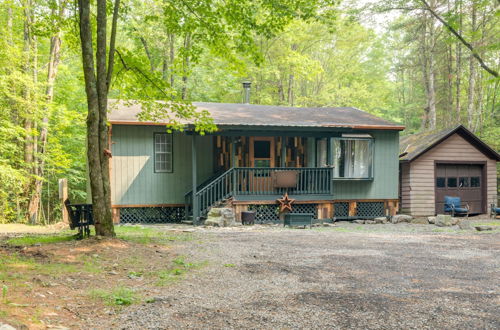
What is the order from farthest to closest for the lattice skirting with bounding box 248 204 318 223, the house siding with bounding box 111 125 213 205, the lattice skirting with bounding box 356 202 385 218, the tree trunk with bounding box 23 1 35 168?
1. the lattice skirting with bounding box 356 202 385 218
2. the tree trunk with bounding box 23 1 35 168
3. the lattice skirting with bounding box 248 204 318 223
4. the house siding with bounding box 111 125 213 205

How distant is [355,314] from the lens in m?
4.48

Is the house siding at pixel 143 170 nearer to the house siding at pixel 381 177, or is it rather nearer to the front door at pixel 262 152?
the front door at pixel 262 152

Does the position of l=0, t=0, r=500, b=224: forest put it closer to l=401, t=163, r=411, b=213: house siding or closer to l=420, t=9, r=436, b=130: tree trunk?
l=420, t=9, r=436, b=130: tree trunk

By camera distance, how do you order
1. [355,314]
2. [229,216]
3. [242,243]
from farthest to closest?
[229,216], [242,243], [355,314]

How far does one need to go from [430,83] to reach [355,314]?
23.8 m

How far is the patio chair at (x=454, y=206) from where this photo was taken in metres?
17.8

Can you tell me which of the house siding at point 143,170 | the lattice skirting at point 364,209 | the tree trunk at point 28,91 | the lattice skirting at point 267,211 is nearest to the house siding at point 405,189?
the lattice skirting at point 364,209

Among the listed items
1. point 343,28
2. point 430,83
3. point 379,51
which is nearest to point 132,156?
point 430,83

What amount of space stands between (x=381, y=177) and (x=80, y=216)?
476 inches

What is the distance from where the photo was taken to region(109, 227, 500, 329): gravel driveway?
4250 millimetres

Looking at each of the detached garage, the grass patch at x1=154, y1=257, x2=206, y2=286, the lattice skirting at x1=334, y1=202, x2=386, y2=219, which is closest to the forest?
the detached garage

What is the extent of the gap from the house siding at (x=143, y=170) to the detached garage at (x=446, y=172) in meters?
8.87

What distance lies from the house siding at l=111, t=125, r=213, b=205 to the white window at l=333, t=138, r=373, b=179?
17.9 ft

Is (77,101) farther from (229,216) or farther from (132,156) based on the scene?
(229,216)
